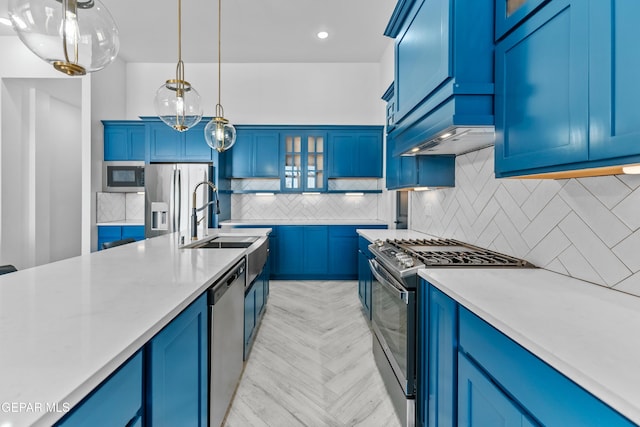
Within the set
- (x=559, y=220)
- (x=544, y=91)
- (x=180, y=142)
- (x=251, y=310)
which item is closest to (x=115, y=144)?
(x=180, y=142)

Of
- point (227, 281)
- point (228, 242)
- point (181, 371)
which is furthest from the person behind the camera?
point (228, 242)

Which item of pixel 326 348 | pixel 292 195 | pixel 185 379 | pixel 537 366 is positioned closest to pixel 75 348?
pixel 185 379

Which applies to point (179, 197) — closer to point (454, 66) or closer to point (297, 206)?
point (297, 206)

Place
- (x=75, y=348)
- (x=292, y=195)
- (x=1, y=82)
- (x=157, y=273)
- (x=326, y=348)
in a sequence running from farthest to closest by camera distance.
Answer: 1. (x=292, y=195)
2. (x=1, y=82)
3. (x=326, y=348)
4. (x=157, y=273)
5. (x=75, y=348)

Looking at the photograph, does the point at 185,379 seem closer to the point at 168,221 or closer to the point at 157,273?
the point at 157,273

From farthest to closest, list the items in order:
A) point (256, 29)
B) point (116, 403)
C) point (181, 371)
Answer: point (256, 29)
point (181, 371)
point (116, 403)

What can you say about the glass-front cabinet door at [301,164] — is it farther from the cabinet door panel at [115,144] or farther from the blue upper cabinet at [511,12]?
the blue upper cabinet at [511,12]

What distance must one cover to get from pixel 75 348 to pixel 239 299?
4.22ft

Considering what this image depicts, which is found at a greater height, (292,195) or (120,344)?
(292,195)

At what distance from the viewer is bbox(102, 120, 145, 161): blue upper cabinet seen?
470 centimetres

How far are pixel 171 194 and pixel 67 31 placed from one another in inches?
138

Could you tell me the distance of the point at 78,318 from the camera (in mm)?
864

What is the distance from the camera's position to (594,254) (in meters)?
1.29

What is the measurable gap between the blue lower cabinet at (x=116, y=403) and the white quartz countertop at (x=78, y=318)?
48 mm
